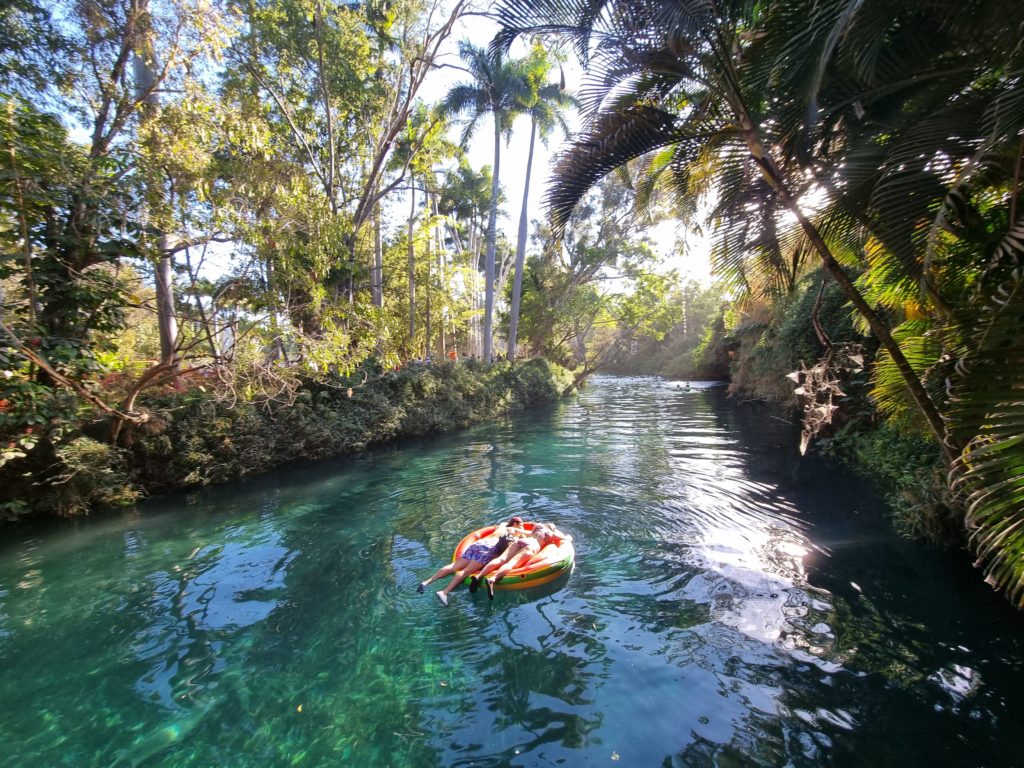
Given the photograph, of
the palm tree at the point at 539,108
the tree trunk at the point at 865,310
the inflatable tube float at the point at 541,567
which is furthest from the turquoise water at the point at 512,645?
the palm tree at the point at 539,108

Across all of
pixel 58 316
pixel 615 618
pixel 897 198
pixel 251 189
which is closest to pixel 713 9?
pixel 897 198

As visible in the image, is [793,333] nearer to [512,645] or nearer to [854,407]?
[854,407]

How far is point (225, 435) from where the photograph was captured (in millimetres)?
11422

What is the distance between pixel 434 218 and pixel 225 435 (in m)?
9.41

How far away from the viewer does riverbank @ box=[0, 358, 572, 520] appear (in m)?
8.70

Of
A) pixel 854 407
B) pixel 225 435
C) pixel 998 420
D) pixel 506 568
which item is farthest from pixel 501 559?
pixel 854 407

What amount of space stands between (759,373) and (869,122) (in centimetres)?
1692

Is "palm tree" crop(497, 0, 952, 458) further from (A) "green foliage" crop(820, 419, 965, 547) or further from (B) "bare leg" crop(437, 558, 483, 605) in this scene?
(B) "bare leg" crop(437, 558, 483, 605)

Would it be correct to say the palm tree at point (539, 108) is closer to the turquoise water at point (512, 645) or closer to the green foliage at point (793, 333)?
the green foliage at point (793, 333)

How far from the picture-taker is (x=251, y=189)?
9.51 m

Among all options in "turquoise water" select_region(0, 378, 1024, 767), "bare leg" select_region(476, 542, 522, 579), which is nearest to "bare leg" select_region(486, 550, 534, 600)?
"bare leg" select_region(476, 542, 522, 579)

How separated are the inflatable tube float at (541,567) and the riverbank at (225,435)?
7392 mm

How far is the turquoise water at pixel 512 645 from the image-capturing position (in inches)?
146

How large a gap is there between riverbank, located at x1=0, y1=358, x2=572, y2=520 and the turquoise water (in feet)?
2.72
